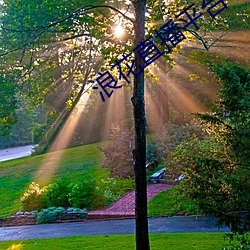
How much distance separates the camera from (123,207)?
10227 millimetres

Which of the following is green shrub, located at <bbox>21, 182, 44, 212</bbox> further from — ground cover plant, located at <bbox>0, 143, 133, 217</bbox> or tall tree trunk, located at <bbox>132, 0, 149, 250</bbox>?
tall tree trunk, located at <bbox>132, 0, 149, 250</bbox>

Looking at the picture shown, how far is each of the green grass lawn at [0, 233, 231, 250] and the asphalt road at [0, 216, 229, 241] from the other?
0.52m

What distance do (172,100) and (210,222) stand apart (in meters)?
16.5

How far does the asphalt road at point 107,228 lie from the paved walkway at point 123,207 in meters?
0.33

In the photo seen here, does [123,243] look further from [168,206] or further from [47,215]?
[47,215]

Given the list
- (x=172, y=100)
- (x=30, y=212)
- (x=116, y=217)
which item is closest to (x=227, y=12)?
(x=116, y=217)

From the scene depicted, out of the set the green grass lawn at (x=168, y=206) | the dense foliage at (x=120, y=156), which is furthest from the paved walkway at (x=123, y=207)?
the dense foliage at (x=120, y=156)

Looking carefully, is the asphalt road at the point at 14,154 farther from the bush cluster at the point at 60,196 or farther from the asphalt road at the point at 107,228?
the asphalt road at the point at 107,228

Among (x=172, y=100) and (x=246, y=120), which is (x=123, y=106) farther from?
(x=246, y=120)

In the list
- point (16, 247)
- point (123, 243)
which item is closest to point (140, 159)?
point (123, 243)

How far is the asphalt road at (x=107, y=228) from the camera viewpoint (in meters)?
7.85

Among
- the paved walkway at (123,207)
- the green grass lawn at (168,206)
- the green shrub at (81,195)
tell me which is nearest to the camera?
the green grass lawn at (168,206)

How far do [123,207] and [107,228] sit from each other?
1710mm

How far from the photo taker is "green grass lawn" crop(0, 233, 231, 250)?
6.26m
